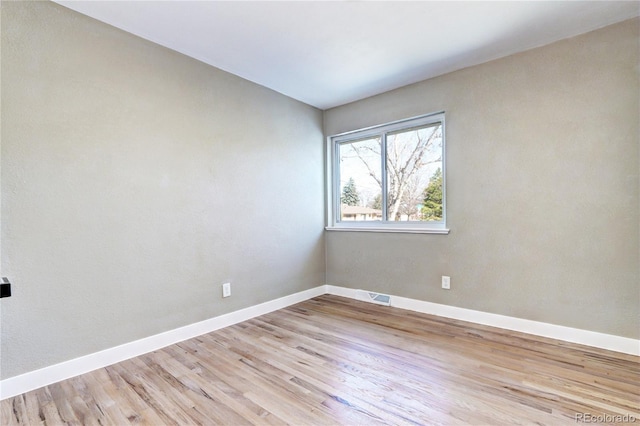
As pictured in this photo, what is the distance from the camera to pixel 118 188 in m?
2.18

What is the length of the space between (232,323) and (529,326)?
98.7 inches

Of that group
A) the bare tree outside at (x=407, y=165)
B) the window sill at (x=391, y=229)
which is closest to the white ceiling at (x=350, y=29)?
the bare tree outside at (x=407, y=165)

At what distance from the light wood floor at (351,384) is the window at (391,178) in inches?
48.1

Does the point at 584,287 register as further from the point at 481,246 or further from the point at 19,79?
the point at 19,79

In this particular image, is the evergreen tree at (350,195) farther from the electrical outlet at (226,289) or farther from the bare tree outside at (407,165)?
the electrical outlet at (226,289)

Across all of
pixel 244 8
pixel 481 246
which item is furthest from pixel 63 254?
pixel 481 246

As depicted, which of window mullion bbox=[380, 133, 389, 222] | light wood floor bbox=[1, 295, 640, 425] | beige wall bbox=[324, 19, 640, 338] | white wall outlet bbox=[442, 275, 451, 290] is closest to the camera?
light wood floor bbox=[1, 295, 640, 425]

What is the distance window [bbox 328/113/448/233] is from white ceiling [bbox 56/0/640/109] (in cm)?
67

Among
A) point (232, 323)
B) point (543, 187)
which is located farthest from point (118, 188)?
point (543, 187)

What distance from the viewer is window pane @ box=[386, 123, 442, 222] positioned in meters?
3.14

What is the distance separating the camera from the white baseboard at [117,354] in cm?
178

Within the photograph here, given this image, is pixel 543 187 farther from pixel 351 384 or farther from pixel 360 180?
pixel 351 384

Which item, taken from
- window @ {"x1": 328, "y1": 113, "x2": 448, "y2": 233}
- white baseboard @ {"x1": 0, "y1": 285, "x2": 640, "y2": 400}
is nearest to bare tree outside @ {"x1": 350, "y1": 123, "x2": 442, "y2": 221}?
window @ {"x1": 328, "y1": 113, "x2": 448, "y2": 233}

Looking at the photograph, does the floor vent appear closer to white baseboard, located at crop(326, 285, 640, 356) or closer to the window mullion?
white baseboard, located at crop(326, 285, 640, 356)
